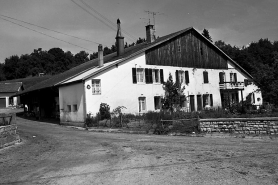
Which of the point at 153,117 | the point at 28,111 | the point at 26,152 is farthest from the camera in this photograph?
the point at 28,111

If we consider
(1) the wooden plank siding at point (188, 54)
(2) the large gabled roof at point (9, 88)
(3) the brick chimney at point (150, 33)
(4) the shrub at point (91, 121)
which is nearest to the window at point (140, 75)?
(1) the wooden plank siding at point (188, 54)

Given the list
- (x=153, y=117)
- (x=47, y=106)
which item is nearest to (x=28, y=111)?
(x=47, y=106)

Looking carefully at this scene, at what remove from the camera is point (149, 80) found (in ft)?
87.4

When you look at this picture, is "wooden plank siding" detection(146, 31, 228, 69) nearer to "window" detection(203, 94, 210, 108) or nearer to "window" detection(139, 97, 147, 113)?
"window" detection(203, 94, 210, 108)

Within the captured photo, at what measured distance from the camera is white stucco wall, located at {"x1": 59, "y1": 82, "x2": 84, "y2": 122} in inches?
899

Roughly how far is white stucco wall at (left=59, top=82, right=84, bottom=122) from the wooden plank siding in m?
7.76

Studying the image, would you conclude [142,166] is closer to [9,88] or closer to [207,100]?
[207,100]

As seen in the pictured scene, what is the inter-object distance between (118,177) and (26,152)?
5.95 meters

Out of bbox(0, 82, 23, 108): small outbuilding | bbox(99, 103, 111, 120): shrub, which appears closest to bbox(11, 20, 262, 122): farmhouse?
bbox(99, 103, 111, 120): shrub

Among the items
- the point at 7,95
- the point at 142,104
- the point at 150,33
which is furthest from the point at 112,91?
the point at 7,95

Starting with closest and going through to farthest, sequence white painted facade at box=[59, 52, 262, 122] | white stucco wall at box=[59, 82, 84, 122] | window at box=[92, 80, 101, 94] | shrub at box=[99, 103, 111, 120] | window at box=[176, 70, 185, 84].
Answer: shrub at box=[99, 103, 111, 120], white painted facade at box=[59, 52, 262, 122], white stucco wall at box=[59, 82, 84, 122], window at box=[92, 80, 101, 94], window at box=[176, 70, 185, 84]

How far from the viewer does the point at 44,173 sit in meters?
7.12

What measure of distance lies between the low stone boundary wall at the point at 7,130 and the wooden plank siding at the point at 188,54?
1607 cm

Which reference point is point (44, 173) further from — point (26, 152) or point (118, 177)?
point (26, 152)
